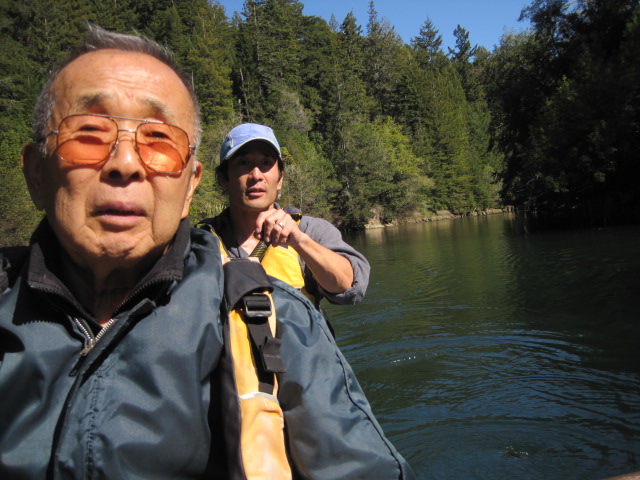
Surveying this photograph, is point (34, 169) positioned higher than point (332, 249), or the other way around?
point (34, 169)

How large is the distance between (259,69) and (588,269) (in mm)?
42597

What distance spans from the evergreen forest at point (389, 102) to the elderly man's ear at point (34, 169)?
8.0 inches

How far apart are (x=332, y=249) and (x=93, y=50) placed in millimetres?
1917

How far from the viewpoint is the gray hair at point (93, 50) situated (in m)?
1.21

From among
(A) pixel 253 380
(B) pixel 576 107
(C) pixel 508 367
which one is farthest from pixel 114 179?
(B) pixel 576 107

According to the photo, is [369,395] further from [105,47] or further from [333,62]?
[333,62]

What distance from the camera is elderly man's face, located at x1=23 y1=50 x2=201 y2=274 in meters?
1.12

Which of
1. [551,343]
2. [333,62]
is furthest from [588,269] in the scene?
[333,62]

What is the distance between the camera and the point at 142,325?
3.55 feet

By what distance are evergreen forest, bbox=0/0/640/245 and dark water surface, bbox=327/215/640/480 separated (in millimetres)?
3955

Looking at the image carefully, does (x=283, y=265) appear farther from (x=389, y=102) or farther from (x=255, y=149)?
(x=389, y=102)

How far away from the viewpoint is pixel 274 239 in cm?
257

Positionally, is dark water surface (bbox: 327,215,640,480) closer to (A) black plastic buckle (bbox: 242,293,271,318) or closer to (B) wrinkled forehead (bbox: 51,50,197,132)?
(A) black plastic buckle (bbox: 242,293,271,318)

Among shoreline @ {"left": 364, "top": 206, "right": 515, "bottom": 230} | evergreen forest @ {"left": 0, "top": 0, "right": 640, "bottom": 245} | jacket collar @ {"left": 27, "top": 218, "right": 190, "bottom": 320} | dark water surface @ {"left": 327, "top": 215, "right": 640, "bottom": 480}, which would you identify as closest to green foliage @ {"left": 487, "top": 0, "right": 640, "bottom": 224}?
evergreen forest @ {"left": 0, "top": 0, "right": 640, "bottom": 245}
